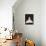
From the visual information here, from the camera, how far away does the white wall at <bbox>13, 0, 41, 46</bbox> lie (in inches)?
208

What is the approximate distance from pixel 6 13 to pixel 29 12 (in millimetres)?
1234

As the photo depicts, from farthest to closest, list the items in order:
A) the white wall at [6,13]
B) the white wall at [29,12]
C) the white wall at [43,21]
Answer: the white wall at [29,12] → the white wall at [43,21] → the white wall at [6,13]

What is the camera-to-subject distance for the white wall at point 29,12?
5289 mm

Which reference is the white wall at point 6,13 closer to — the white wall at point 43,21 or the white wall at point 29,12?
the white wall at point 29,12

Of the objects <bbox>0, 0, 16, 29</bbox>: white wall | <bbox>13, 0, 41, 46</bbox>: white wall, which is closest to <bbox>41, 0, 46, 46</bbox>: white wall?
<bbox>13, 0, 41, 46</bbox>: white wall

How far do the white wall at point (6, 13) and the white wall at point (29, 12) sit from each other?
35.6 inches

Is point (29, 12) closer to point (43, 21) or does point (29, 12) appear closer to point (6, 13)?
point (43, 21)

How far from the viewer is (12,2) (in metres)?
4.33

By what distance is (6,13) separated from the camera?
440 centimetres

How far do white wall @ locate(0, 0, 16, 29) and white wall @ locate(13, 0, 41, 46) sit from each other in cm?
90

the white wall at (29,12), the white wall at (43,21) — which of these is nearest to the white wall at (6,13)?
the white wall at (29,12)

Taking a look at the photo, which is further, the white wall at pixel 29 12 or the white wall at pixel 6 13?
the white wall at pixel 29 12

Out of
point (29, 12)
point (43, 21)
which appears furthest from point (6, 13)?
point (43, 21)

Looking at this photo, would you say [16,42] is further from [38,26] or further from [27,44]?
[38,26]
